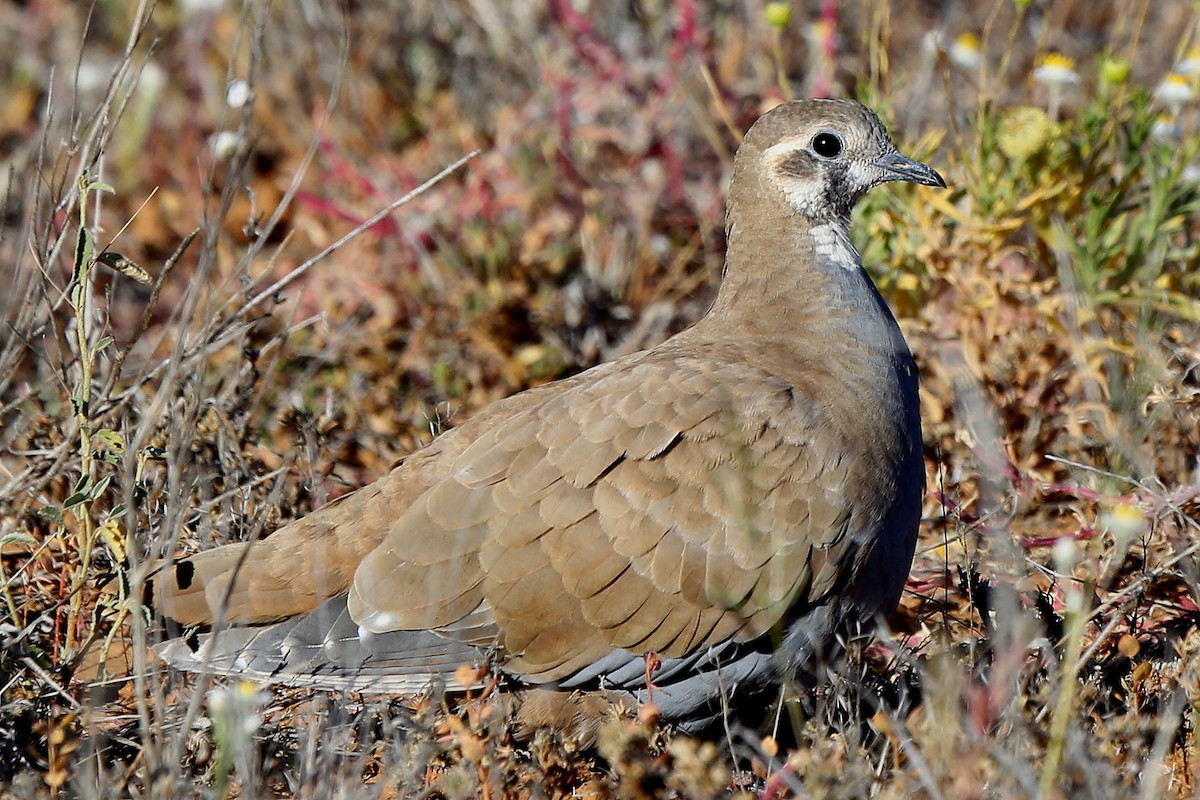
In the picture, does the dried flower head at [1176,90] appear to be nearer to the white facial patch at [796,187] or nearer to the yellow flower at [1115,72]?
the yellow flower at [1115,72]

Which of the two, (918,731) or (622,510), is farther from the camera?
(622,510)

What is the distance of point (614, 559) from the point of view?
11.0 ft

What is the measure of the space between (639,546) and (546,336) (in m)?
2.22

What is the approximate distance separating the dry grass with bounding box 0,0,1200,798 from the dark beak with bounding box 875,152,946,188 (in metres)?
0.47

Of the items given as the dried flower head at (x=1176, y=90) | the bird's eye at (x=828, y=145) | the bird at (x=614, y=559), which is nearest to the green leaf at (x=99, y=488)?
the bird at (x=614, y=559)

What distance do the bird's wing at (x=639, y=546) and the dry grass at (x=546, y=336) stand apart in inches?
10.3

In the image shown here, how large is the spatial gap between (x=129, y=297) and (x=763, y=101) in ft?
9.22

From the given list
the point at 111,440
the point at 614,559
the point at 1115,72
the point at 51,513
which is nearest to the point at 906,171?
the point at 1115,72

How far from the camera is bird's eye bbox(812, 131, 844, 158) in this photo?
3979 millimetres

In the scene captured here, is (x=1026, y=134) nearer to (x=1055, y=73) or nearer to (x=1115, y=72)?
(x=1115, y=72)

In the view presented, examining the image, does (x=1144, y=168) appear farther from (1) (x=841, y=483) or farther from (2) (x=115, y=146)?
(2) (x=115, y=146)

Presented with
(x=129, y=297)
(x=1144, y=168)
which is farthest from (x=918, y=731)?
(x=129, y=297)

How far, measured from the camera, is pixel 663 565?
337cm

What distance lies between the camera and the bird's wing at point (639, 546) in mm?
3359
